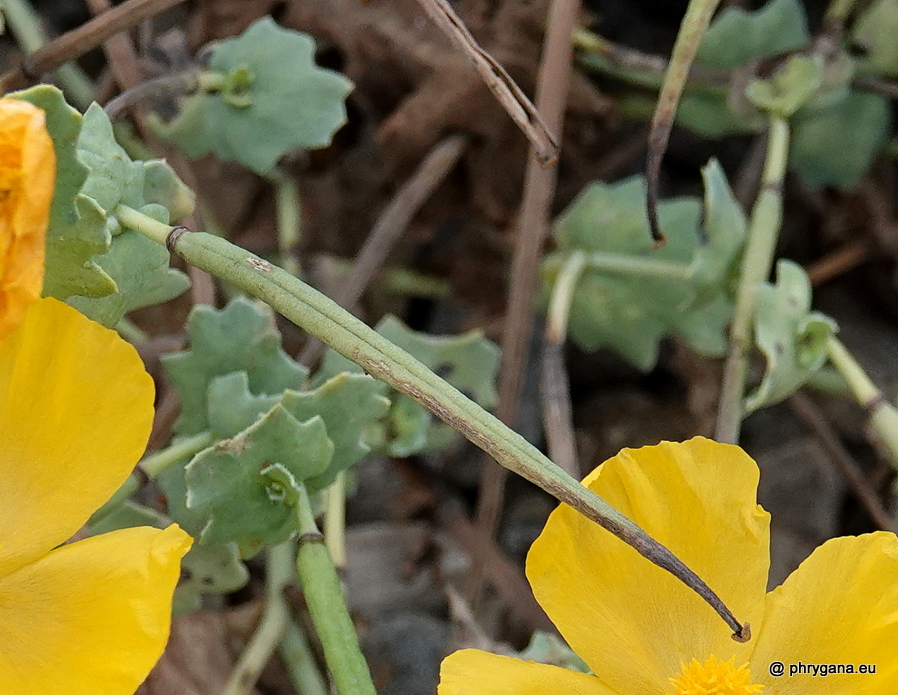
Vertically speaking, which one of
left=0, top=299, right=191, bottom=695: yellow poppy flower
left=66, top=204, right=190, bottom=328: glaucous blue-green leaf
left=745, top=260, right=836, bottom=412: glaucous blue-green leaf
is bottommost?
left=745, top=260, right=836, bottom=412: glaucous blue-green leaf

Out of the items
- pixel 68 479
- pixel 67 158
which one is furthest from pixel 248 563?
pixel 67 158

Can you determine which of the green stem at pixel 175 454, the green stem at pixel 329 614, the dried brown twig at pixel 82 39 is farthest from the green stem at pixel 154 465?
the dried brown twig at pixel 82 39

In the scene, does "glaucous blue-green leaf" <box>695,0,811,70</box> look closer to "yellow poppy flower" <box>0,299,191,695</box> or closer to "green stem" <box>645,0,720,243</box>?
"green stem" <box>645,0,720,243</box>

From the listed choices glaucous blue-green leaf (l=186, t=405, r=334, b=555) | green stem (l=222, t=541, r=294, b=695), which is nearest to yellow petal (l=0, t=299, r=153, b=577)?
glaucous blue-green leaf (l=186, t=405, r=334, b=555)

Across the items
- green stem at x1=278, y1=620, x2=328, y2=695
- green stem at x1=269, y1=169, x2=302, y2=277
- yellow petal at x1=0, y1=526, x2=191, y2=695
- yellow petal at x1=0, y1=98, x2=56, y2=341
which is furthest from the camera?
green stem at x1=269, y1=169, x2=302, y2=277

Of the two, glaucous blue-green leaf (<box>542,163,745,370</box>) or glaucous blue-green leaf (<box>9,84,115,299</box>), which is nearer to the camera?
glaucous blue-green leaf (<box>9,84,115,299</box>)

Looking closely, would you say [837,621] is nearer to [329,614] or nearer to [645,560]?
[645,560]

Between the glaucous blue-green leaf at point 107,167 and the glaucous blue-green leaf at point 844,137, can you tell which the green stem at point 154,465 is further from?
the glaucous blue-green leaf at point 844,137

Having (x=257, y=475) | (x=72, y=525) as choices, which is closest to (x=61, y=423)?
(x=72, y=525)

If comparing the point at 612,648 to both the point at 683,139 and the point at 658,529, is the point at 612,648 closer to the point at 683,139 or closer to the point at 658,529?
the point at 658,529
